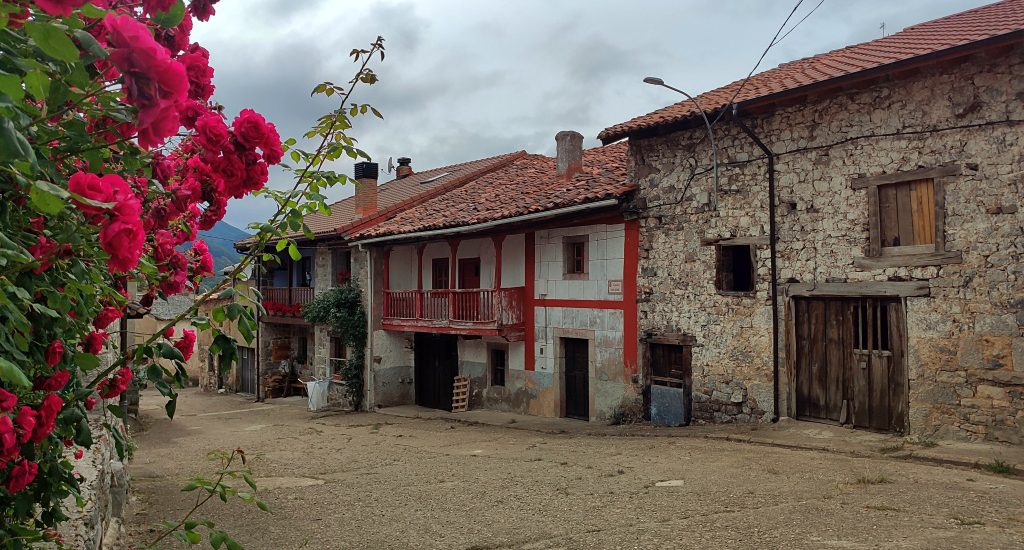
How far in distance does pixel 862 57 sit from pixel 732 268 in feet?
12.4

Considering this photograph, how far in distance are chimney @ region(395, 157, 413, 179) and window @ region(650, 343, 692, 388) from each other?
16.5 meters

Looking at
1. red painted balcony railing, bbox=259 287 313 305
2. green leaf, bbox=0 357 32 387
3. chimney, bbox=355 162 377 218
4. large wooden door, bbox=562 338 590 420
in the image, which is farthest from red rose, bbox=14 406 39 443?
red painted balcony railing, bbox=259 287 313 305

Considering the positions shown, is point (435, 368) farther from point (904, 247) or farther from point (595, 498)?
point (904, 247)

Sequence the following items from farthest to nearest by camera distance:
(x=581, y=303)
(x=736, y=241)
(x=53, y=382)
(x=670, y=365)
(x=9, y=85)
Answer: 1. (x=581, y=303)
2. (x=670, y=365)
3. (x=736, y=241)
4. (x=53, y=382)
5. (x=9, y=85)

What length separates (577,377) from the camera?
47.0 ft

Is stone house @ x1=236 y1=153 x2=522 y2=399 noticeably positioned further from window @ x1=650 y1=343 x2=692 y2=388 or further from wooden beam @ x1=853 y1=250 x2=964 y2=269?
wooden beam @ x1=853 y1=250 x2=964 y2=269

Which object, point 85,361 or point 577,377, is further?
point 577,377

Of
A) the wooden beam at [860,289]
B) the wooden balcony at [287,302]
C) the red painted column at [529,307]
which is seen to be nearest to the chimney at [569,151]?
the red painted column at [529,307]

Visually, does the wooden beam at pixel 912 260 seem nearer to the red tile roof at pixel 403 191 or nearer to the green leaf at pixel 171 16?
the green leaf at pixel 171 16

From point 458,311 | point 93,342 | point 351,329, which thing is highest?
point 458,311

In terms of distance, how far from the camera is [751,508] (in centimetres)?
648

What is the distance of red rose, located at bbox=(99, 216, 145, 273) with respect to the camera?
1.55 m

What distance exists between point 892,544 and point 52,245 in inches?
223

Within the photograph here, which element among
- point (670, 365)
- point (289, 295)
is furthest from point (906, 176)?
point (289, 295)
